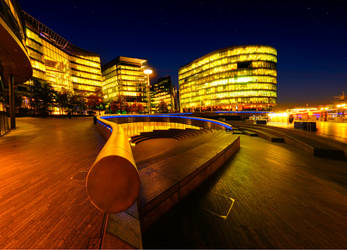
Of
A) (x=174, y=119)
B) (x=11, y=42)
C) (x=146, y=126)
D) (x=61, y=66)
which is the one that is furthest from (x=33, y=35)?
(x=11, y=42)

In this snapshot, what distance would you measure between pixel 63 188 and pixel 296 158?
8374 mm

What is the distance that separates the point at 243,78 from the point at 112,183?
71.6 meters

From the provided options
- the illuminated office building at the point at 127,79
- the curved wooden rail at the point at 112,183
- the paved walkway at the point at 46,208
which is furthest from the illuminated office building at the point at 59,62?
the curved wooden rail at the point at 112,183

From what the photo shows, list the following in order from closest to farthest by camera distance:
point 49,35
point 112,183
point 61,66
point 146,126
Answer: point 112,183 < point 146,126 < point 49,35 < point 61,66

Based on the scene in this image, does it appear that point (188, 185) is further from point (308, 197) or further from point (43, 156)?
point (43, 156)

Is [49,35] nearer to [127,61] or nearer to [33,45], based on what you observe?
[33,45]

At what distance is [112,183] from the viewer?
1.47 meters

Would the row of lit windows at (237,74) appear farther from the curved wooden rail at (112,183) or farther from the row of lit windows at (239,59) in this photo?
the curved wooden rail at (112,183)

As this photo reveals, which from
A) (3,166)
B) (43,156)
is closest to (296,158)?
(43,156)

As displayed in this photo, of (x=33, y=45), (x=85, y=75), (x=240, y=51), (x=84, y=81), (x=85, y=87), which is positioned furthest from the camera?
(x=85, y=75)

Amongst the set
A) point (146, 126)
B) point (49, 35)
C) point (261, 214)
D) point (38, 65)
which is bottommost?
point (146, 126)

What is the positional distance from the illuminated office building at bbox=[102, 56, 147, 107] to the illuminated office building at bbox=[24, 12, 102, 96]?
10.2 meters

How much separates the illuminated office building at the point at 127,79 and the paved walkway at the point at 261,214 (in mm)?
90461

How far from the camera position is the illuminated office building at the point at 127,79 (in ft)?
280
